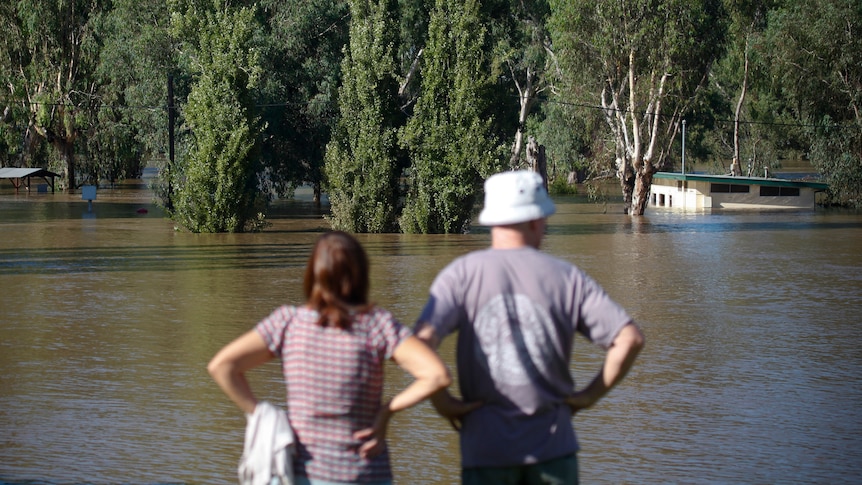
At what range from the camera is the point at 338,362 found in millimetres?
4254

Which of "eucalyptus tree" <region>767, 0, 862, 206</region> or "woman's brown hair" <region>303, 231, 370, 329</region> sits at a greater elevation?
"eucalyptus tree" <region>767, 0, 862, 206</region>

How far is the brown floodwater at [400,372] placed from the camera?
31.4 feet

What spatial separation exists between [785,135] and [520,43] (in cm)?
2148

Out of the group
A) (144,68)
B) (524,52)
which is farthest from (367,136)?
(524,52)

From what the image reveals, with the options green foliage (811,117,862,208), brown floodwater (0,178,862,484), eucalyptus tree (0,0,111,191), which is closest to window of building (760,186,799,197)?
green foliage (811,117,862,208)

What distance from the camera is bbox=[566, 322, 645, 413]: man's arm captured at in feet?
14.4

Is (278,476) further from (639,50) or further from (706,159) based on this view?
(706,159)

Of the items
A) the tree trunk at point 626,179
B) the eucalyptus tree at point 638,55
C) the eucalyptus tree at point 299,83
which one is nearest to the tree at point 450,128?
the eucalyptus tree at point 299,83

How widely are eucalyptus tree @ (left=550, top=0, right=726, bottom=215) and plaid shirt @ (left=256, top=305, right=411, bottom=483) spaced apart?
135 ft

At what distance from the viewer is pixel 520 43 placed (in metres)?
55.9

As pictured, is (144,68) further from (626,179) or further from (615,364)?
(615,364)

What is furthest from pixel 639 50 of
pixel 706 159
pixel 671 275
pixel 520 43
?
pixel 706 159

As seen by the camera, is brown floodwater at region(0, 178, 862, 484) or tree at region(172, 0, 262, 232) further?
tree at region(172, 0, 262, 232)

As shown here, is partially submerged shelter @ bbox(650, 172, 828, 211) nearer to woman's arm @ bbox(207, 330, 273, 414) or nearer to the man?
the man
